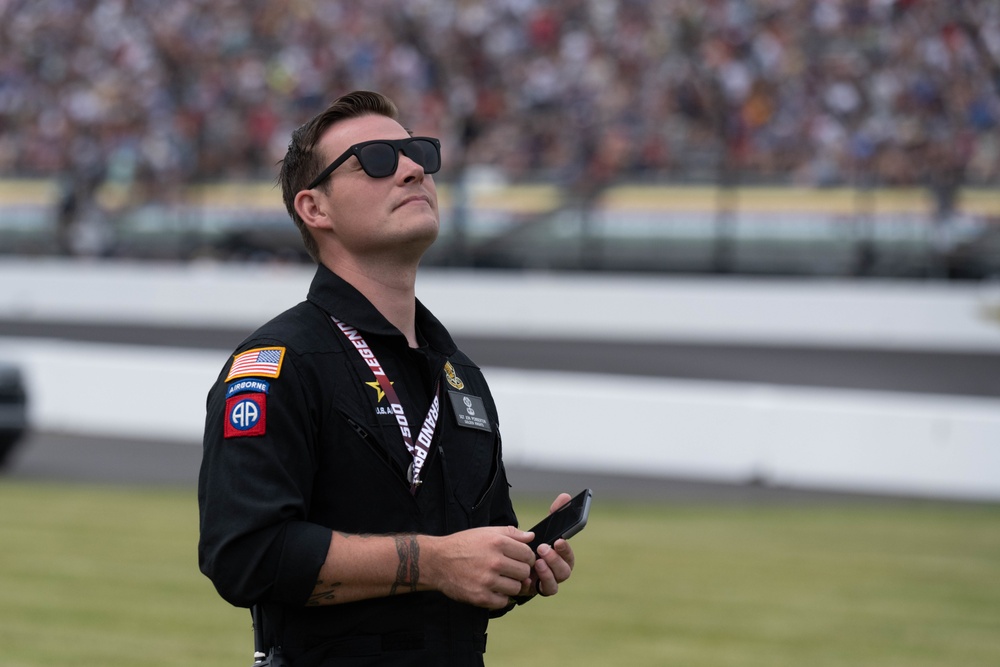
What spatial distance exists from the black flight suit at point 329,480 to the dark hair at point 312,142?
17 cm

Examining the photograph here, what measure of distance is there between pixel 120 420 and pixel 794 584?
748cm

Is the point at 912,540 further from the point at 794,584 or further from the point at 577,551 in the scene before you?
the point at 577,551

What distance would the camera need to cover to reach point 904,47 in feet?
57.3

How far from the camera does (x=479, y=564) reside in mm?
2320

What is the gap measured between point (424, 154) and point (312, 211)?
0.24m

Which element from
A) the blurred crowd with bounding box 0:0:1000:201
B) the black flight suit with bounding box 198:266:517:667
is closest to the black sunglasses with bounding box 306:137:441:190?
the black flight suit with bounding box 198:266:517:667

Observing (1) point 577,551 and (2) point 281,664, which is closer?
(2) point 281,664

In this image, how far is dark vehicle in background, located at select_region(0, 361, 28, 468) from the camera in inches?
421

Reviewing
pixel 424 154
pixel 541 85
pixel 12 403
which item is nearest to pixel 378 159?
pixel 424 154

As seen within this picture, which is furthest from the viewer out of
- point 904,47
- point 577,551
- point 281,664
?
point 904,47

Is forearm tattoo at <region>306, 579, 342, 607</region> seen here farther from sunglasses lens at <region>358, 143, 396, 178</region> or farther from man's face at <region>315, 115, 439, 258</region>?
sunglasses lens at <region>358, 143, 396, 178</region>

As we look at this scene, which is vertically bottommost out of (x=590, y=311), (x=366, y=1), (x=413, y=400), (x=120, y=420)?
(x=413, y=400)

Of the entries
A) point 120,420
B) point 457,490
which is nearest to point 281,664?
point 457,490

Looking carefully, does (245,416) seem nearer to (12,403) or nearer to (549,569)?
(549,569)
